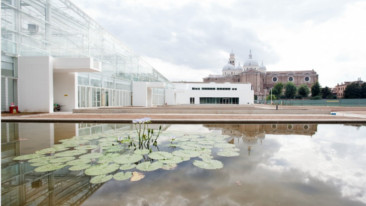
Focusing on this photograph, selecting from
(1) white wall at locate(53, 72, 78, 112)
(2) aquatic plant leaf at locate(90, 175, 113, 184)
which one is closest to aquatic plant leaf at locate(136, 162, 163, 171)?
(2) aquatic plant leaf at locate(90, 175, 113, 184)

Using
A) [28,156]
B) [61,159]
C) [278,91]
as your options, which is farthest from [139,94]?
[278,91]

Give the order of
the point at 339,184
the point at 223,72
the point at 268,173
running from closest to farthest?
the point at 339,184, the point at 268,173, the point at 223,72

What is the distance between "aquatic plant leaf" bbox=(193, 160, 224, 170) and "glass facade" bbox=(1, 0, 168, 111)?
15081 mm

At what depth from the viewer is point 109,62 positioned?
20891 mm

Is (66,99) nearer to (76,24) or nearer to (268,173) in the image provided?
(76,24)

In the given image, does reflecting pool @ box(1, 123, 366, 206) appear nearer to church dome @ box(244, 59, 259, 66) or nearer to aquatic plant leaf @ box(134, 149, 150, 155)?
aquatic plant leaf @ box(134, 149, 150, 155)

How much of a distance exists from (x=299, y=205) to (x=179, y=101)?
1765 inches

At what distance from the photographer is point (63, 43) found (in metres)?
15.4

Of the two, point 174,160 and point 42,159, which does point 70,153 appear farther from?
point 174,160

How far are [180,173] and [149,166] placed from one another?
61 centimetres

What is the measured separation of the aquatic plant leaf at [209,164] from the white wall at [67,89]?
1549 cm

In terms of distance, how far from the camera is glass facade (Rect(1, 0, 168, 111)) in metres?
12.8

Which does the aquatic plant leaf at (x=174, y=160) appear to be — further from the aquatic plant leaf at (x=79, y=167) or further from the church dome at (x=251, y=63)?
the church dome at (x=251, y=63)

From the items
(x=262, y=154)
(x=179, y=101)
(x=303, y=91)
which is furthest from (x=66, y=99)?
(x=303, y=91)
